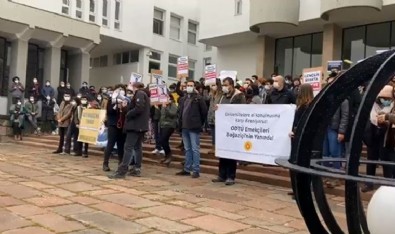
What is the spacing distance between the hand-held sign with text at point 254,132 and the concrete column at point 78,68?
1701cm

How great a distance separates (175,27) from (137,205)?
24.4 m

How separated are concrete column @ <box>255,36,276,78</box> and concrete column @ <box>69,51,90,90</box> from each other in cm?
946

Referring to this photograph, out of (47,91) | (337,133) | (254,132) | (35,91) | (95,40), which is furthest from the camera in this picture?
(95,40)

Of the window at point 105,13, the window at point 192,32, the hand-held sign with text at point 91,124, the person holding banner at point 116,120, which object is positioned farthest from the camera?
the window at point 192,32

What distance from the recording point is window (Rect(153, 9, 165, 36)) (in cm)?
2841

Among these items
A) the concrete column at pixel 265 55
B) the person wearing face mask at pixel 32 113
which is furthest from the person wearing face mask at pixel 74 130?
the concrete column at pixel 265 55

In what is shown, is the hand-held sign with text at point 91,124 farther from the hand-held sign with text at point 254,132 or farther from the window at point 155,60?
the window at point 155,60

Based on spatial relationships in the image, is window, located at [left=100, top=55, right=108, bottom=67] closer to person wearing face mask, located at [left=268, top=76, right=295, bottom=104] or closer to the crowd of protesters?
the crowd of protesters

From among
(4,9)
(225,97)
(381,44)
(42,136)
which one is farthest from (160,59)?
(225,97)

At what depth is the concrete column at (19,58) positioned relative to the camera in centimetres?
2139

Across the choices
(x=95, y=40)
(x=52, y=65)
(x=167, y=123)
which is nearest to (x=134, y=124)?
(x=167, y=123)

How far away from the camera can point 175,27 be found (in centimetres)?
2969

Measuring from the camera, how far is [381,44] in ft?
53.3

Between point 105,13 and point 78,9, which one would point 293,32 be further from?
point 78,9
